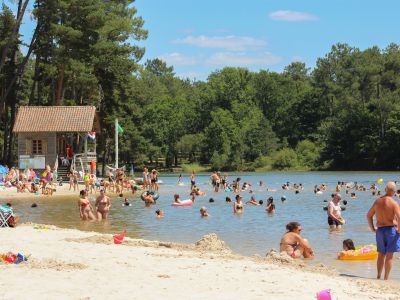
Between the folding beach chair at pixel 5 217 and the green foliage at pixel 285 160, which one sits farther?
the green foliage at pixel 285 160

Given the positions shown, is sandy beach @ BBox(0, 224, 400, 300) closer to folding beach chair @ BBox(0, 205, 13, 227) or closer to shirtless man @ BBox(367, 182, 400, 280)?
shirtless man @ BBox(367, 182, 400, 280)

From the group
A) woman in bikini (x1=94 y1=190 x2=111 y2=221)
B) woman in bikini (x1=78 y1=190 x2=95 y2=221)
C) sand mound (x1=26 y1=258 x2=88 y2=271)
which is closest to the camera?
sand mound (x1=26 y1=258 x2=88 y2=271)

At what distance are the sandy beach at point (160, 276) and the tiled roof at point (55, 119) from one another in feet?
101

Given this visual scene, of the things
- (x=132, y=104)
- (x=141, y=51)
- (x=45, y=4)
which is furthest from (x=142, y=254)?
(x=132, y=104)

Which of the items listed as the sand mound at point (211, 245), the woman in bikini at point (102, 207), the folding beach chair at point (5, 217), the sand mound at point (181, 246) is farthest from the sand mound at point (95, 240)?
the woman in bikini at point (102, 207)

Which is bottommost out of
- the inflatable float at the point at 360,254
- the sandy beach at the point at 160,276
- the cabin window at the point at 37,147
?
the inflatable float at the point at 360,254

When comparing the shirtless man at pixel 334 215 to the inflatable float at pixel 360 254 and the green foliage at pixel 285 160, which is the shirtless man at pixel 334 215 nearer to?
the inflatable float at pixel 360 254

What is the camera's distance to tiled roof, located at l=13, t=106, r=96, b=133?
45250mm

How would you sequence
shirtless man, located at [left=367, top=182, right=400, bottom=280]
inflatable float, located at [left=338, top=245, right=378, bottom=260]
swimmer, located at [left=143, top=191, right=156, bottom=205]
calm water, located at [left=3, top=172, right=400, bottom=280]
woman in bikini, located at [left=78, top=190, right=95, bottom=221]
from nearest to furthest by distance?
shirtless man, located at [left=367, top=182, right=400, bottom=280], inflatable float, located at [left=338, top=245, right=378, bottom=260], calm water, located at [left=3, top=172, right=400, bottom=280], woman in bikini, located at [left=78, top=190, right=95, bottom=221], swimmer, located at [left=143, top=191, right=156, bottom=205]

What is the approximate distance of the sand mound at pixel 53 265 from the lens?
1137 centimetres

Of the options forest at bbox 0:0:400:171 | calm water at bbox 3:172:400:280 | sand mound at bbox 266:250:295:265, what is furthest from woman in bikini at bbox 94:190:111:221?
forest at bbox 0:0:400:171

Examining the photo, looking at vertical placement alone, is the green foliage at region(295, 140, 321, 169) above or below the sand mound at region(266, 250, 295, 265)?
above

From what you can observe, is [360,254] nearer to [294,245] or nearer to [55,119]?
[294,245]

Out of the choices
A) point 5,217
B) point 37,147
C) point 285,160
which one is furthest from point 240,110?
point 5,217
